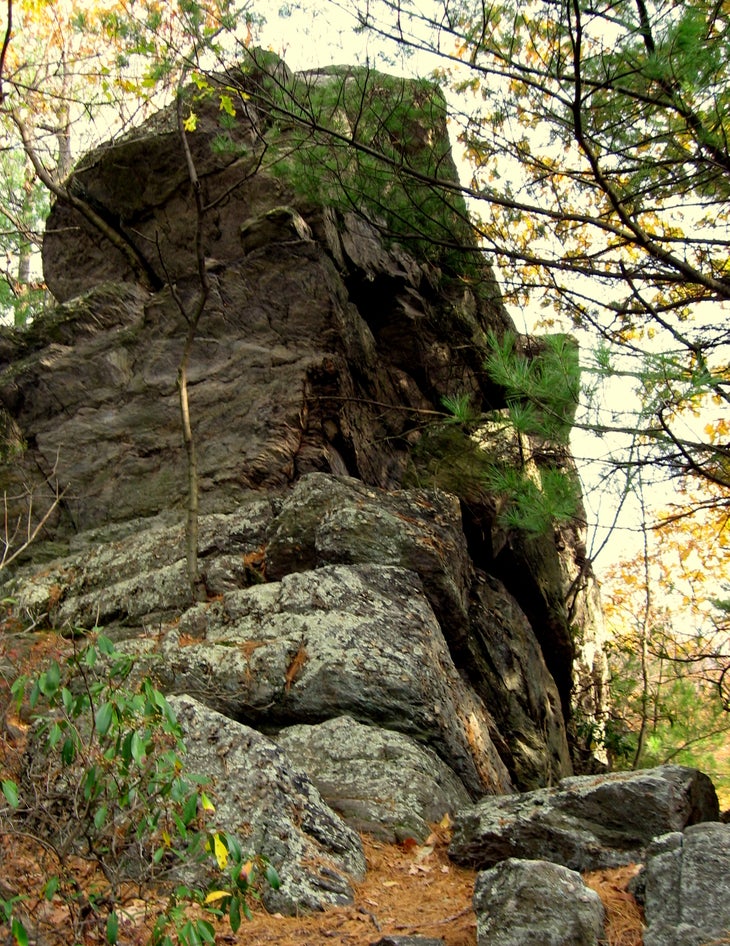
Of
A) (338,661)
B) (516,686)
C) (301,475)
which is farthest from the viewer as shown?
(516,686)

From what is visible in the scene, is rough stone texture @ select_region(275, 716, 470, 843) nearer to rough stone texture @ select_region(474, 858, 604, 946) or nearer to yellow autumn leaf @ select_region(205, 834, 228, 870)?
rough stone texture @ select_region(474, 858, 604, 946)

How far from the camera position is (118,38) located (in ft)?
24.5

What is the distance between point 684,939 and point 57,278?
8.58 metres

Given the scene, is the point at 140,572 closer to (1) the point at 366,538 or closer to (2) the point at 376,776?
(1) the point at 366,538

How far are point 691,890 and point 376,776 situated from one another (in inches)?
73.7

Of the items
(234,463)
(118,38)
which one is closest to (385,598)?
(234,463)

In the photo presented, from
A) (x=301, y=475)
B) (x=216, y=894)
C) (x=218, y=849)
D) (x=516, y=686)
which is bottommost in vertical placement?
(x=216, y=894)

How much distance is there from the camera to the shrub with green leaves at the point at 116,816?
2.52 metres

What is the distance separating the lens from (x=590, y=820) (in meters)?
3.58

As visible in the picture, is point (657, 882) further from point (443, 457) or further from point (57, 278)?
point (57, 278)

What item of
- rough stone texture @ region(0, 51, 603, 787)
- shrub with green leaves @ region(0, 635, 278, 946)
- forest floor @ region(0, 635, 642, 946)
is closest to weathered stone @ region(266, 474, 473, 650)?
rough stone texture @ region(0, 51, 603, 787)

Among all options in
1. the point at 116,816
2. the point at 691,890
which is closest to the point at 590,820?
the point at 691,890

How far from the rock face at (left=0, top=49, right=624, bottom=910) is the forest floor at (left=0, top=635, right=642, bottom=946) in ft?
0.58

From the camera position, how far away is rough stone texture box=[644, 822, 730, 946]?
2.52 m
